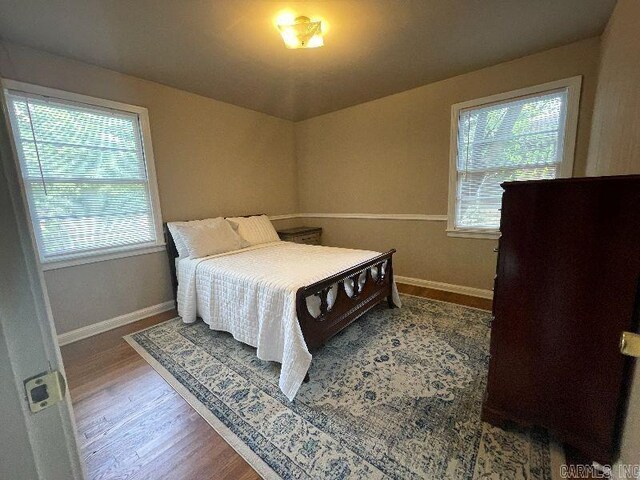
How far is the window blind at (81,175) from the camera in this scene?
7.02ft

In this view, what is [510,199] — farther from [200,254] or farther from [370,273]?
[200,254]

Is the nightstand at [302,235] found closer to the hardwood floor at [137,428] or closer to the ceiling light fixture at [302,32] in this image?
the hardwood floor at [137,428]

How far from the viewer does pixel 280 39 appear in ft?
7.11

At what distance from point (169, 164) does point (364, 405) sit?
301cm

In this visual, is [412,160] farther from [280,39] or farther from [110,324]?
[110,324]

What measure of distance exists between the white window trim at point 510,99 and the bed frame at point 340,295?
1.11 m

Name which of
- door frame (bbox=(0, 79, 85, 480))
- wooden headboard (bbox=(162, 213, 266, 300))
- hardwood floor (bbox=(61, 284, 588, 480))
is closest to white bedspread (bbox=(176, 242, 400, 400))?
wooden headboard (bbox=(162, 213, 266, 300))

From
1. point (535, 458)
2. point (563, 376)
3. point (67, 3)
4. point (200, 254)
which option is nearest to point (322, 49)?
point (67, 3)

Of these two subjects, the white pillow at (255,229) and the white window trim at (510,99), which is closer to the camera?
the white window trim at (510,99)

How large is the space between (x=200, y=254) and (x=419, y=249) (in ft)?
8.77

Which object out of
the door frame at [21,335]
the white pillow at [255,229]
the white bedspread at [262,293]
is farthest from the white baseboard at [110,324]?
the door frame at [21,335]

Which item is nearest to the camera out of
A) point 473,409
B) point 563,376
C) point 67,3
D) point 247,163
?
point 563,376

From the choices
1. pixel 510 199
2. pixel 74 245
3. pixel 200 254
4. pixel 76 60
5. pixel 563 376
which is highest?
pixel 76 60

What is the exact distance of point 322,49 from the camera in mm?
2357
